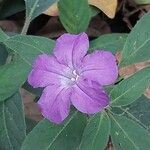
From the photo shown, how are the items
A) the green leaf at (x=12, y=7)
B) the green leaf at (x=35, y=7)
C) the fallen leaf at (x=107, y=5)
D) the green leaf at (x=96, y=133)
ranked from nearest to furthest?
the green leaf at (x=96, y=133) → the green leaf at (x=35, y=7) → the fallen leaf at (x=107, y=5) → the green leaf at (x=12, y=7)

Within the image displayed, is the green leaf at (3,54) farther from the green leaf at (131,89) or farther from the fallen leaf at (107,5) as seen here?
the green leaf at (131,89)

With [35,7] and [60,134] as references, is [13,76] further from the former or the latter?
[35,7]

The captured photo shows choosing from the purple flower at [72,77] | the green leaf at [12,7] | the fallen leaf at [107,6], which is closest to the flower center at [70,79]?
the purple flower at [72,77]

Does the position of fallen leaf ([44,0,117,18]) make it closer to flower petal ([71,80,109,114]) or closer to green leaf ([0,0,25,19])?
green leaf ([0,0,25,19])

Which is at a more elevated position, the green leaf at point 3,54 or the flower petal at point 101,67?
the flower petal at point 101,67

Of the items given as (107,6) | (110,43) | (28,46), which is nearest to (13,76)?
(28,46)

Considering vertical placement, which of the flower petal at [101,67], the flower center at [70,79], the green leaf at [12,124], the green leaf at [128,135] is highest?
the flower petal at [101,67]
